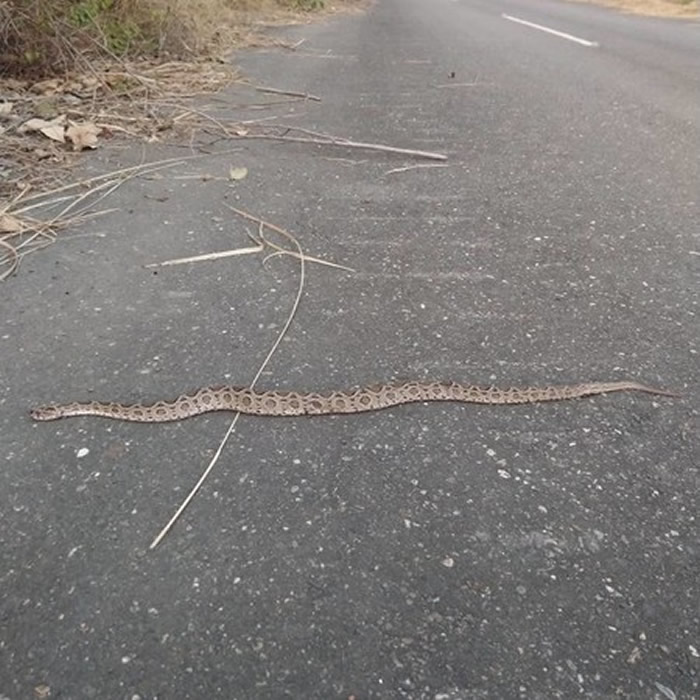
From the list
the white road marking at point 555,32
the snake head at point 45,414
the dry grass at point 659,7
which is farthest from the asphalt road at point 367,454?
the dry grass at point 659,7

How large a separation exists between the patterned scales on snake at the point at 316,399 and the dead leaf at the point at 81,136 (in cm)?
341

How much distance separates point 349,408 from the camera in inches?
114

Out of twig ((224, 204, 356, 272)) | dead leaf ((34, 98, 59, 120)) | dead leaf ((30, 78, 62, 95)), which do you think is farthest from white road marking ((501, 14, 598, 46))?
twig ((224, 204, 356, 272))

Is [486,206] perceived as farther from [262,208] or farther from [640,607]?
[640,607]

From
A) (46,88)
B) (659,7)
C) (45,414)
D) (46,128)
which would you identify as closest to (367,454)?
(45,414)

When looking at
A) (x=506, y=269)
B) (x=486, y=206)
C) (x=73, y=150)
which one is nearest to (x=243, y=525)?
(x=506, y=269)

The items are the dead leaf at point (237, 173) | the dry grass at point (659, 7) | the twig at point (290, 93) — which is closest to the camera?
the dead leaf at point (237, 173)

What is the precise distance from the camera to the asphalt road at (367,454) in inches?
76.4

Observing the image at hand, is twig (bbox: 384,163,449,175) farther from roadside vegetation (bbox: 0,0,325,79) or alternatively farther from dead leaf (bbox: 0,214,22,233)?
roadside vegetation (bbox: 0,0,325,79)

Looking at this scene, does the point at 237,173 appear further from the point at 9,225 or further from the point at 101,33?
the point at 101,33

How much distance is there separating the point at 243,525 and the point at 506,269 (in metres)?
2.30

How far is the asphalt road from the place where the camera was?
194 centimetres

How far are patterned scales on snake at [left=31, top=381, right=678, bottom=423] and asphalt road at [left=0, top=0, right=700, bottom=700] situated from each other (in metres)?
0.05

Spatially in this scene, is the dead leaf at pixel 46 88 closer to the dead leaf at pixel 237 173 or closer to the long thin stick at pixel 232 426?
the dead leaf at pixel 237 173
